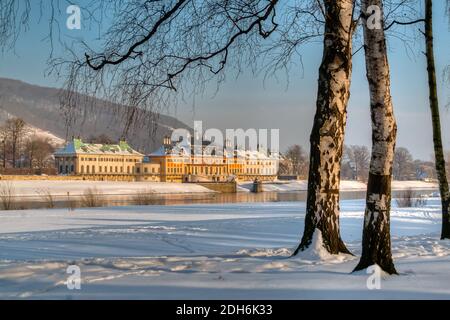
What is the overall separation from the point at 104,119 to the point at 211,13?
8.54 ft

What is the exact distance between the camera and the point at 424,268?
7.05 meters

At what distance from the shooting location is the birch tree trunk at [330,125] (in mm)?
8016

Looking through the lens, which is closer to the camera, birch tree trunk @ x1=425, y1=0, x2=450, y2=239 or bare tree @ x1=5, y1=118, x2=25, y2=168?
birch tree trunk @ x1=425, y1=0, x2=450, y2=239

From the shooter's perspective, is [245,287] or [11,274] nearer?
[245,287]

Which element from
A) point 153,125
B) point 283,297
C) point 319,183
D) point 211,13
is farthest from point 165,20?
point 283,297

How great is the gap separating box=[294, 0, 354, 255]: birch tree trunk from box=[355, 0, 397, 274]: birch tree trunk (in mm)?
1166

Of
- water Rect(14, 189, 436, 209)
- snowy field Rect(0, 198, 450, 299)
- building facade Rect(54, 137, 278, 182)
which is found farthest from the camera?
building facade Rect(54, 137, 278, 182)

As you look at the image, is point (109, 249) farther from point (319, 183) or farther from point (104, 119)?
point (319, 183)

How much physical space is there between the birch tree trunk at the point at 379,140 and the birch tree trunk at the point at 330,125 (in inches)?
45.9

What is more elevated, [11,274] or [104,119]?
[104,119]

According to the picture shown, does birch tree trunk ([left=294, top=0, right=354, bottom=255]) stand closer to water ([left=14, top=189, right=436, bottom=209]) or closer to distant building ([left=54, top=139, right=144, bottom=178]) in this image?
water ([left=14, top=189, right=436, bottom=209])

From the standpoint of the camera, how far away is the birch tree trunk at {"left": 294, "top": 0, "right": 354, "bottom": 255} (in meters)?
8.02

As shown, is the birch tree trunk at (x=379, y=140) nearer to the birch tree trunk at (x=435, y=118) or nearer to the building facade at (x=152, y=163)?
the birch tree trunk at (x=435, y=118)

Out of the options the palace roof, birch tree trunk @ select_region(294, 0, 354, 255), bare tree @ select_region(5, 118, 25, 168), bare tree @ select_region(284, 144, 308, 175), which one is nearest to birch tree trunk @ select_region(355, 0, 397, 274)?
birch tree trunk @ select_region(294, 0, 354, 255)
